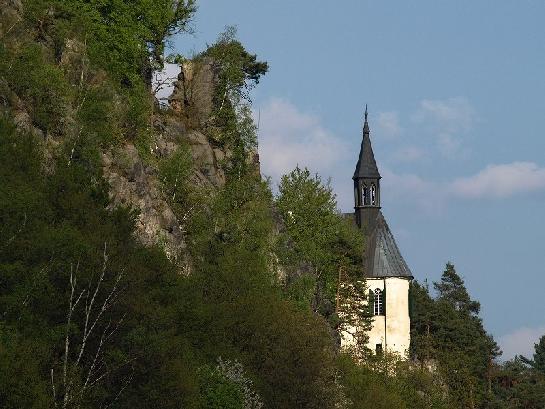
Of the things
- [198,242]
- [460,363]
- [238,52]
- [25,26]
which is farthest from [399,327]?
[25,26]

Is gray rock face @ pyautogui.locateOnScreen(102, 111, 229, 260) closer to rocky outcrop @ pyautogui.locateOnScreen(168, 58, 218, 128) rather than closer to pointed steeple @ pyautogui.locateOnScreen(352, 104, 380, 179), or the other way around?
rocky outcrop @ pyautogui.locateOnScreen(168, 58, 218, 128)

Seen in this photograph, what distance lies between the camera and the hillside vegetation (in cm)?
4841

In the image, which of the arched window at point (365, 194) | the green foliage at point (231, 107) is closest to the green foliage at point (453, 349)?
the arched window at point (365, 194)

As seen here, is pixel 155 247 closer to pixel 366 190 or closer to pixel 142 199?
pixel 142 199

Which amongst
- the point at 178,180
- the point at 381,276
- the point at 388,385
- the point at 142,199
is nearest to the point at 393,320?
the point at 381,276

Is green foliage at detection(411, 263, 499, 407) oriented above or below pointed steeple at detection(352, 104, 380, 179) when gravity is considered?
below

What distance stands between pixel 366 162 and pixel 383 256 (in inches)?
416

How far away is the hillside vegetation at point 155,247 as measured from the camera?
159 feet

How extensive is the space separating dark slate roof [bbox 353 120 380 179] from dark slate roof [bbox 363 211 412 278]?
5258mm

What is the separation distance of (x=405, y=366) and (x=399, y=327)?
10.2 meters

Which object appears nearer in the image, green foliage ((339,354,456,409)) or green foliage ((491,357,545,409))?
green foliage ((339,354,456,409))

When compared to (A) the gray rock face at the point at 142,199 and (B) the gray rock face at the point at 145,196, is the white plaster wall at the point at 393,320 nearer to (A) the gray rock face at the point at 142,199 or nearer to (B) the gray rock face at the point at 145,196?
(B) the gray rock face at the point at 145,196

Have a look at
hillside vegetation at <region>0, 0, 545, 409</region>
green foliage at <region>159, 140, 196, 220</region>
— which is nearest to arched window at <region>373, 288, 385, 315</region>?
hillside vegetation at <region>0, 0, 545, 409</region>

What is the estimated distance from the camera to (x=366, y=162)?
129625mm
